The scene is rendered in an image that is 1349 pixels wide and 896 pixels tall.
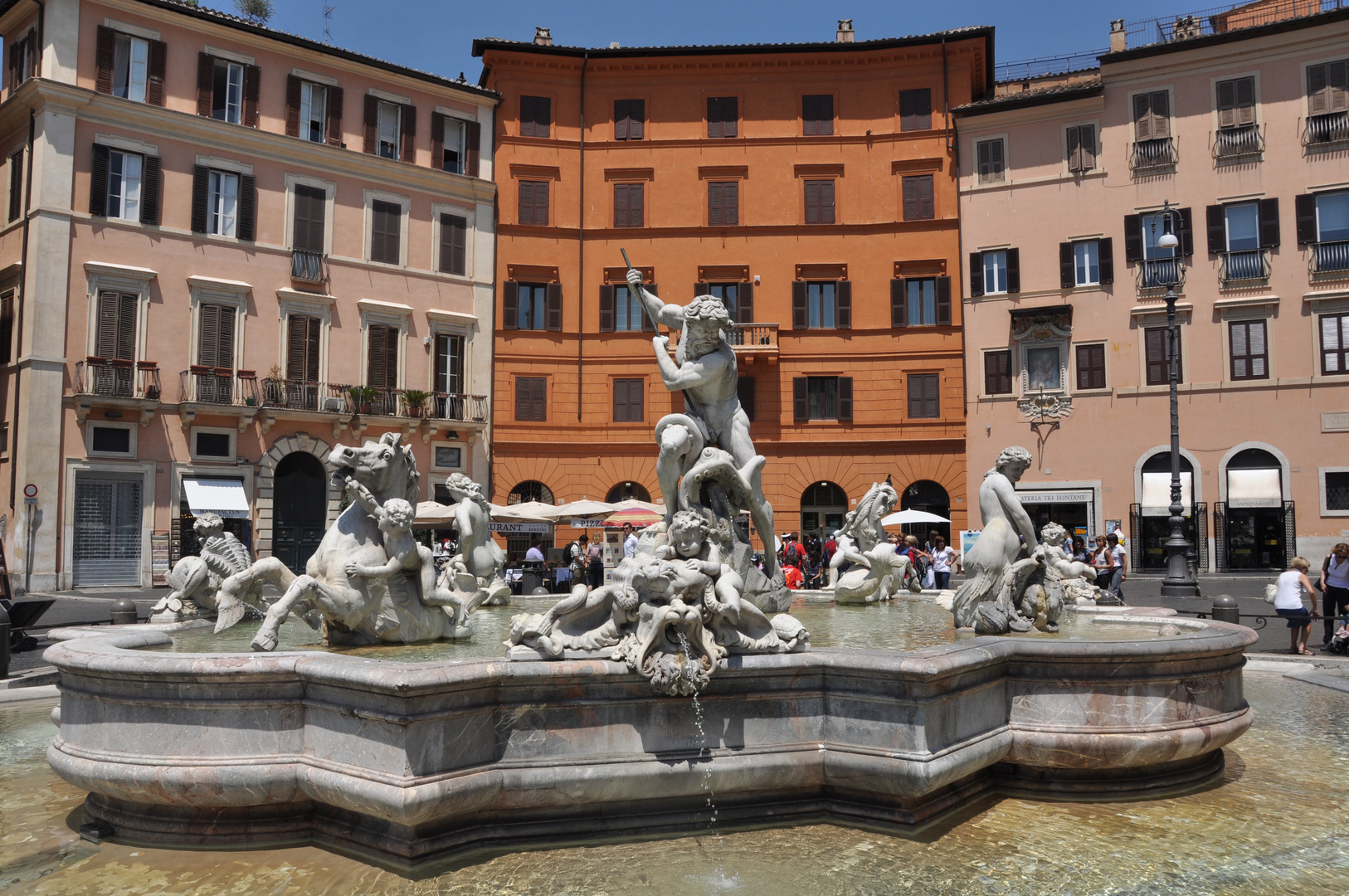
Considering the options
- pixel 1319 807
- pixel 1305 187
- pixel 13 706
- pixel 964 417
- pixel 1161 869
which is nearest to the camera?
pixel 1161 869

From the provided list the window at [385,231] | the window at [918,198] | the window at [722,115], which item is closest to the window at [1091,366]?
the window at [918,198]

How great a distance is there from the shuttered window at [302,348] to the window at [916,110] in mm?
19865

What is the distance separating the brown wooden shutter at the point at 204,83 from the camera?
29.1m

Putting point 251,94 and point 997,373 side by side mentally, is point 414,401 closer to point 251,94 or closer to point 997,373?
point 251,94

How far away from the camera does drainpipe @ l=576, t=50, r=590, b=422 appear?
34562 millimetres

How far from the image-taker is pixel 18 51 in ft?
91.7

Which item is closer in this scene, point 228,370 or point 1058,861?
point 1058,861

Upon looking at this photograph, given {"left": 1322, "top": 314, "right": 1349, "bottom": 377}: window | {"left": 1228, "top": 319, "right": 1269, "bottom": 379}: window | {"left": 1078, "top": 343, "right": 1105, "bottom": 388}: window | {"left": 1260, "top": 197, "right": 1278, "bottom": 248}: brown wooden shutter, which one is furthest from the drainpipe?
{"left": 1322, "top": 314, "right": 1349, "bottom": 377}: window

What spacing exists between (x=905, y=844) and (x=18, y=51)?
3217 centimetres

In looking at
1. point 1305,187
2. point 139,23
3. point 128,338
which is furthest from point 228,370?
point 1305,187

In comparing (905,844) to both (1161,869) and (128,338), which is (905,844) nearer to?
(1161,869)

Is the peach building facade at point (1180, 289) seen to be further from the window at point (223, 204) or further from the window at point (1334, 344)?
the window at point (223, 204)

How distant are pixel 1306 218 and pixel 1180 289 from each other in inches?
153

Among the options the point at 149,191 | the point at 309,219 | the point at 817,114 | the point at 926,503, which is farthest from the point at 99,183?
the point at 926,503
